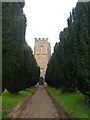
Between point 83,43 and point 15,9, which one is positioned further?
point 15,9

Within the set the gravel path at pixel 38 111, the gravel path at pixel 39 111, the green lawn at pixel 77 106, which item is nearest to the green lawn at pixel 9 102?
the gravel path at pixel 38 111

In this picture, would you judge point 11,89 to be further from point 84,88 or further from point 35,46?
point 35,46

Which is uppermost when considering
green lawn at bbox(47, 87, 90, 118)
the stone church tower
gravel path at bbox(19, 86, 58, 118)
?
the stone church tower

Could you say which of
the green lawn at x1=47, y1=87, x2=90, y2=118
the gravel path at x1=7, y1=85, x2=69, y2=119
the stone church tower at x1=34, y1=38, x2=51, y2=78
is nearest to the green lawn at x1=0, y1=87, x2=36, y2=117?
the gravel path at x1=7, y1=85, x2=69, y2=119

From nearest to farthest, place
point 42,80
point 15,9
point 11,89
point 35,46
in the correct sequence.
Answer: point 15,9, point 11,89, point 42,80, point 35,46

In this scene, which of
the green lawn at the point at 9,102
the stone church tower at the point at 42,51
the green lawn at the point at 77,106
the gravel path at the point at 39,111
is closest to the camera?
the green lawn at the point at 77,106

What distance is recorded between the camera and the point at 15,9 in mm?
22516

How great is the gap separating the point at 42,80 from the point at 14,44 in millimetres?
85237

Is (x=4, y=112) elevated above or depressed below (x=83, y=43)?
below

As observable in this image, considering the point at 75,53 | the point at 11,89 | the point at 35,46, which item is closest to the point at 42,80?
the point at 35,46

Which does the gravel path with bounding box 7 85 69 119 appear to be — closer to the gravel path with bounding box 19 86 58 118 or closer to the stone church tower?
the gravel path with bounding box 19 86 58 118

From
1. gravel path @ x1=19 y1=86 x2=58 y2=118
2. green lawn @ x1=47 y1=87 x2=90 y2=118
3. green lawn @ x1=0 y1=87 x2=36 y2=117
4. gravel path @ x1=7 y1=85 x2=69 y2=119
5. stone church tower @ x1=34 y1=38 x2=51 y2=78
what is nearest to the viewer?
green lawn @ x1=47 y1=87 x2=90 y2=118

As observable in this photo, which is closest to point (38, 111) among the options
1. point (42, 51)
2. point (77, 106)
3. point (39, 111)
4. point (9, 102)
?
point (39, 111)

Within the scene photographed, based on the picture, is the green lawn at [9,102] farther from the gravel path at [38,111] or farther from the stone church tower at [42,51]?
the stone church tower at [42,51]
